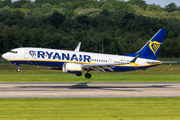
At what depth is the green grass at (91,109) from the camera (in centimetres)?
2352

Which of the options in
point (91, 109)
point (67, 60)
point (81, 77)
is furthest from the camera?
point (81, 77)

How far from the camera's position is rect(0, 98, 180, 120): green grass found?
2352cm

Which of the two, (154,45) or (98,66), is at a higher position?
(154,45)

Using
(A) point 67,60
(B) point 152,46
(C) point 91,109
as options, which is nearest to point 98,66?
(A) point 67,60

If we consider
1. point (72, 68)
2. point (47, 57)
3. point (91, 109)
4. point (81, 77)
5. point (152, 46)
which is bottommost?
point (81, 77)

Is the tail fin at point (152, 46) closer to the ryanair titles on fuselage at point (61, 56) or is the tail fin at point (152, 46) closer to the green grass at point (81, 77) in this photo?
the green grass at point (81, 77)

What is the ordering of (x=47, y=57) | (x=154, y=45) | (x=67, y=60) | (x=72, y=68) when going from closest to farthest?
(x=72, y=68)
(x=47, y=57)
(x=67, y=60)
(x=154, y=45)

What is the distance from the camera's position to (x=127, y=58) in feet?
175

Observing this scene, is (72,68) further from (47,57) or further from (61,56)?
(47,57)

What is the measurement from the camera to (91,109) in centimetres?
2661

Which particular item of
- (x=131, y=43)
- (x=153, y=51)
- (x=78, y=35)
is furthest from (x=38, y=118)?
(x=131, y=43)

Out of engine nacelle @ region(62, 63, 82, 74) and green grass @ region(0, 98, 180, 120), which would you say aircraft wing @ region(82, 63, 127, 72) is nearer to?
engine nacelle @ region(62, 63, 82, 74)

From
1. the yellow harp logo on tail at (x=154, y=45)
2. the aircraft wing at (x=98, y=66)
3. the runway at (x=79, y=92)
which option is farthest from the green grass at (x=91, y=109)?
the yellow harp logo on tail at (x=154, y=45)

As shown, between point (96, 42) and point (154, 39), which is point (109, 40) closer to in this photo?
point (96, 42)
